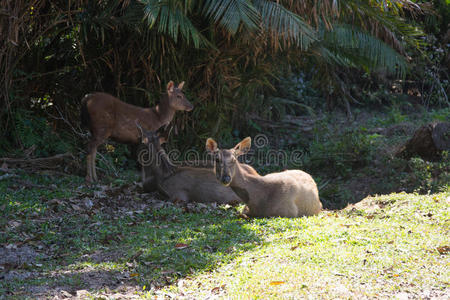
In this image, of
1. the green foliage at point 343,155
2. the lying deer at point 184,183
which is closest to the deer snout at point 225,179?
the lying deer at point 184,183

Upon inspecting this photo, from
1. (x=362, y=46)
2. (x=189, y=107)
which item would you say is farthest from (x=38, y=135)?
(x=362, y=46)

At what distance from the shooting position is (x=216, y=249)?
6.41 meters

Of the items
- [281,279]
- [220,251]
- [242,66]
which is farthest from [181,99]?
[281,279]

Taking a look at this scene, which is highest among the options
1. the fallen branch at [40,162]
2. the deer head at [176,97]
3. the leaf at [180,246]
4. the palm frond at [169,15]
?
the palm frond at [169,15]

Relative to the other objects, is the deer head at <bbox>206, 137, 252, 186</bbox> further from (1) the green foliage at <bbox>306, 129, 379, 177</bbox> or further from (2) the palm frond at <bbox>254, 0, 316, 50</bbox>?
(1) the green foliage at <bbox>306, 129, 379, 177</bbox>

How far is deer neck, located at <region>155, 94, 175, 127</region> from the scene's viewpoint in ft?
37.1

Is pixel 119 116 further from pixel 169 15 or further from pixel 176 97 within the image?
pixel 169 15

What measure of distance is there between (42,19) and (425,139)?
792cm

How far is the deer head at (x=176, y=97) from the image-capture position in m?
11.2

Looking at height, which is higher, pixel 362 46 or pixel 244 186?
pixel 362 46

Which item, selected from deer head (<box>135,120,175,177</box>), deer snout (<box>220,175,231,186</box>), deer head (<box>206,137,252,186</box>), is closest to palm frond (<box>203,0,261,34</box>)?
deer head (<box>135,120,175,177</box>)

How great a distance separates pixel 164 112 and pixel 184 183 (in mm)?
2382

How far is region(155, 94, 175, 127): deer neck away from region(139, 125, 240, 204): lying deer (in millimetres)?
1520

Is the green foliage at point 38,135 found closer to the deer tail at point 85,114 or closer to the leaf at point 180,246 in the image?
the deer tail at point 85,114
